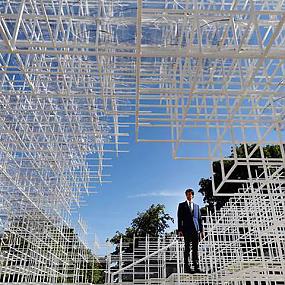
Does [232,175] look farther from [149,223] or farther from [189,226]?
[189,226]

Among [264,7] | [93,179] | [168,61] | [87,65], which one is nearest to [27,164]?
[93,179]

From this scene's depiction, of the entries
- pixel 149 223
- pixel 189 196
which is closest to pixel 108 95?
pixel 189 196

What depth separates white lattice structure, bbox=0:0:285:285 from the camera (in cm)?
385

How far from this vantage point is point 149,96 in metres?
5.72

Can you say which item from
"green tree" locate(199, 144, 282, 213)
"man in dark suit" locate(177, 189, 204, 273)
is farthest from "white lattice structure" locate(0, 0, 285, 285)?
"green tree" locate(199, 144, 282, 213)

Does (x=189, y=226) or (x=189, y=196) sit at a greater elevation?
(x=189, y=196)

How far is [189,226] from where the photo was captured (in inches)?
239

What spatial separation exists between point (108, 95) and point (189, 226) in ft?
7.93

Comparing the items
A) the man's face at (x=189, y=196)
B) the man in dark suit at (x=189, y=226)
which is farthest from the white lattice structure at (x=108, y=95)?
the man in dark suit at (x=189, y=226)

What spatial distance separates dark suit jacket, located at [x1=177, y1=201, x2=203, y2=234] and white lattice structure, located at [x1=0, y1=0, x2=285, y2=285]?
0.90 metres

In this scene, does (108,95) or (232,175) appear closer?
(108,95)

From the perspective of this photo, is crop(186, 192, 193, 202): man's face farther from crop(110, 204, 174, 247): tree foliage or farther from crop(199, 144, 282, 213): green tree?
crop(110, 204, 174, 247): tree foliage

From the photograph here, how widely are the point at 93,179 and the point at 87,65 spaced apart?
6.97 meters

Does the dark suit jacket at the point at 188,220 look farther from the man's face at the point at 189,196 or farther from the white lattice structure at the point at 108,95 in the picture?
the white lattice structure at the point at 108,95
